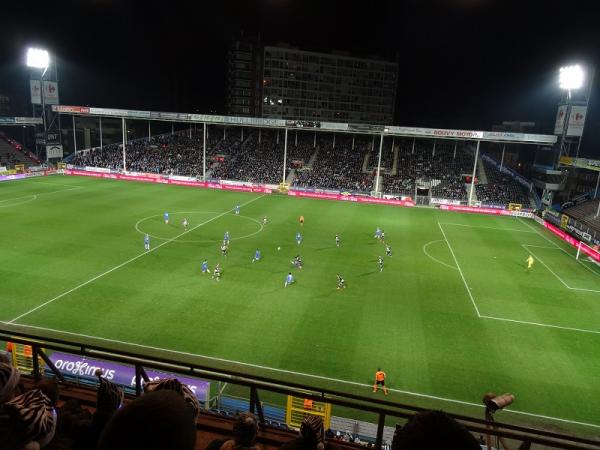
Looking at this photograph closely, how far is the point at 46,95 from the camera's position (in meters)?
67.3

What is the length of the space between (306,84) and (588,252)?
270 feet

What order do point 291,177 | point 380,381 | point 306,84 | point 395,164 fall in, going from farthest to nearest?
point 306,84 → point 395,164 → point 291,177 → point 380,381

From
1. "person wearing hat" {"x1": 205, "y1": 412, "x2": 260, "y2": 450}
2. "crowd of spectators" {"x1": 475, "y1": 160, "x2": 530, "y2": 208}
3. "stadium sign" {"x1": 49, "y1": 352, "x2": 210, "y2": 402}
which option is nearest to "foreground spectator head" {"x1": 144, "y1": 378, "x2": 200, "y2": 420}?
"person wearing hat" {"x1": 205, "y1": 412, "x2": 260, "y2": 450}

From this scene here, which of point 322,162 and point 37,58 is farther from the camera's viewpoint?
point 322,162

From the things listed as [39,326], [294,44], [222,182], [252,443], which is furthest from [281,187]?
[294,44]

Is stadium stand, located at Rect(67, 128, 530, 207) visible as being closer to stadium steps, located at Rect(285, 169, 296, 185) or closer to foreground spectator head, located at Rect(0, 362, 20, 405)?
stadium steps, located at Rect(285, 169, 296, 185)

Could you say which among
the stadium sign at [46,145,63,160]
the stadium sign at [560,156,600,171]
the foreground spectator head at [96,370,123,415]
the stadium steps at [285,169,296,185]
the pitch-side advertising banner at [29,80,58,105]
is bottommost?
the stadium steps at [285,169,296,185]

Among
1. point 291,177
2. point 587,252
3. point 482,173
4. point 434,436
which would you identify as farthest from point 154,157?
point 434,436

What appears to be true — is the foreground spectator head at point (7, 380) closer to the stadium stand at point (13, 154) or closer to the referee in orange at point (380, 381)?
the referee in orange at point (380, 381)

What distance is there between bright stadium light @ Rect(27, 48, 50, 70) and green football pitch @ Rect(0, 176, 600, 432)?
33.2 meters

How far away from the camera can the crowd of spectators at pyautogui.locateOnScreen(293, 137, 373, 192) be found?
6134 centimetres

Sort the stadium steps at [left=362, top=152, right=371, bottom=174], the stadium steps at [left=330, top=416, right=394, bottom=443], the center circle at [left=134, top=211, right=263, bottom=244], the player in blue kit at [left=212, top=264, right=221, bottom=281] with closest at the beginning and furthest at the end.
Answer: the stadium steps at [left=330, top=416, right=394, bottom=443] → the player in blue kit at [left=212, top=264, right=221, bottom=281] → the center circle at [left=134, top=211, right=263, bottom=244] → the stadium steps at [left=362, top=152, right=371, bottom=174]

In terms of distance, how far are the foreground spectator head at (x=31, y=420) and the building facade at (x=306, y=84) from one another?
103724mm

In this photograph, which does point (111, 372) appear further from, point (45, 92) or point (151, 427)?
point (45, 92)
